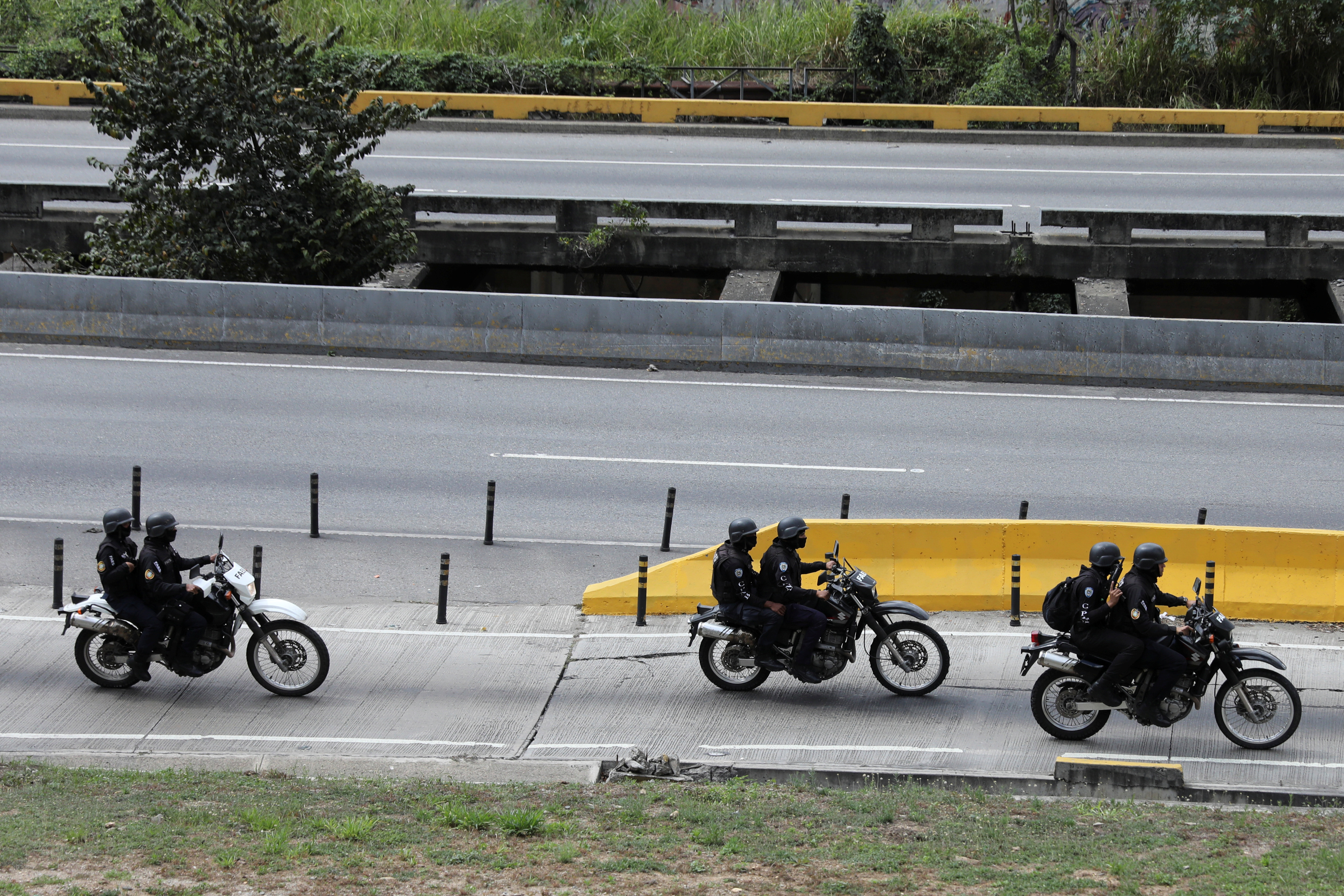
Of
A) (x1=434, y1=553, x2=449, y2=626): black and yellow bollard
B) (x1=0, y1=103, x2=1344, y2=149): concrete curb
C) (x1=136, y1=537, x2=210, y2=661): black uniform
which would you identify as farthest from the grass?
(x1=0, y1=103, x2=1344, y2=149): concrete curb

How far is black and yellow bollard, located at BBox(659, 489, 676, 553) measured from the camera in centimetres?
1441

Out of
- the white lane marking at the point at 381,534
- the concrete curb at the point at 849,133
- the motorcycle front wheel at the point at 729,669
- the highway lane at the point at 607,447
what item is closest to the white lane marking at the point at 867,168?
the concrete curb at the point at 849,133

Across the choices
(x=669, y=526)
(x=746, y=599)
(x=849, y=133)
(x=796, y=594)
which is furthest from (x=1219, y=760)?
(x=849, y=133)

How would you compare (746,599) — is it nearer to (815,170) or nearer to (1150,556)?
(1150,556)

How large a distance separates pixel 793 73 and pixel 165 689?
2913 cm

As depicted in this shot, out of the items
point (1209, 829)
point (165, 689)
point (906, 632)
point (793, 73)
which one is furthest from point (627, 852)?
point (793, 73)

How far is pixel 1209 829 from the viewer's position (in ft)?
26.3

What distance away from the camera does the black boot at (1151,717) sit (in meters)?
10.1

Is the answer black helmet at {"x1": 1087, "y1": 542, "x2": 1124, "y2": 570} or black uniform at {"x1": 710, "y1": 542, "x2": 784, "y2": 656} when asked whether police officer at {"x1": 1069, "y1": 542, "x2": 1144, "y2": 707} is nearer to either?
black helmet at {"x1": 1087, "y1": 542, "x2": 1124, "y2": 570}

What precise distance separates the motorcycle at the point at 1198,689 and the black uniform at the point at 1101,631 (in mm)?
97

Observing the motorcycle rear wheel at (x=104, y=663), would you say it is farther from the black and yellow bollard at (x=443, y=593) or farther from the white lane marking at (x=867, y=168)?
the white lane marking at (x=867, y=168)

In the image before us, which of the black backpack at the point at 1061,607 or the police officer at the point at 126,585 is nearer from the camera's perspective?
→ the black backpack at the point at 1061,607

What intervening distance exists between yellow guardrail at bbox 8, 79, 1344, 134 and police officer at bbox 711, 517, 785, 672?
2382 cm

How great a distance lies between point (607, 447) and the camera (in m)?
17.7
